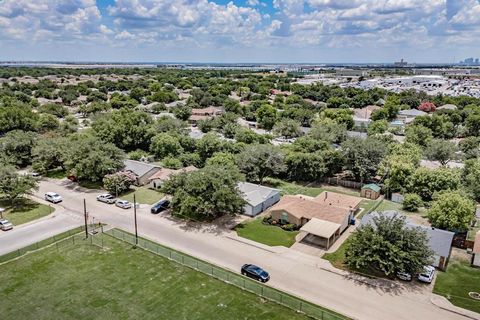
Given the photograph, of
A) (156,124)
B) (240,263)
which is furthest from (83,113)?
(240,263)

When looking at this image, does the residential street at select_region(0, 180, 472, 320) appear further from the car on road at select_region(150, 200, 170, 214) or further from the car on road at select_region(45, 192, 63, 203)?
the car on road at select_region(150, 200, 170, 214)

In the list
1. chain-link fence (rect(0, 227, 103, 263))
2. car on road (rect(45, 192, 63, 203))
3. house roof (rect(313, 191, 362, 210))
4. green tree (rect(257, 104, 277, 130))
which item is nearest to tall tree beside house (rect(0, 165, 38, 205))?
car on road (rect(45, 192, 63, 203))

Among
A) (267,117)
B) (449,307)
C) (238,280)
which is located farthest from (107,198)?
(267,117)

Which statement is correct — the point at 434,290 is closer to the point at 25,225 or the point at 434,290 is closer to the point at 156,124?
the point at 25,225

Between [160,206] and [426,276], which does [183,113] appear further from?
[426,276]

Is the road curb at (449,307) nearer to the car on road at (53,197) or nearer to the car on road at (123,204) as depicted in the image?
the car on road at (123,204)

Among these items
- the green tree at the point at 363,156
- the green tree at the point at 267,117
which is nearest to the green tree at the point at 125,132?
the green tree at the point at 267,117
